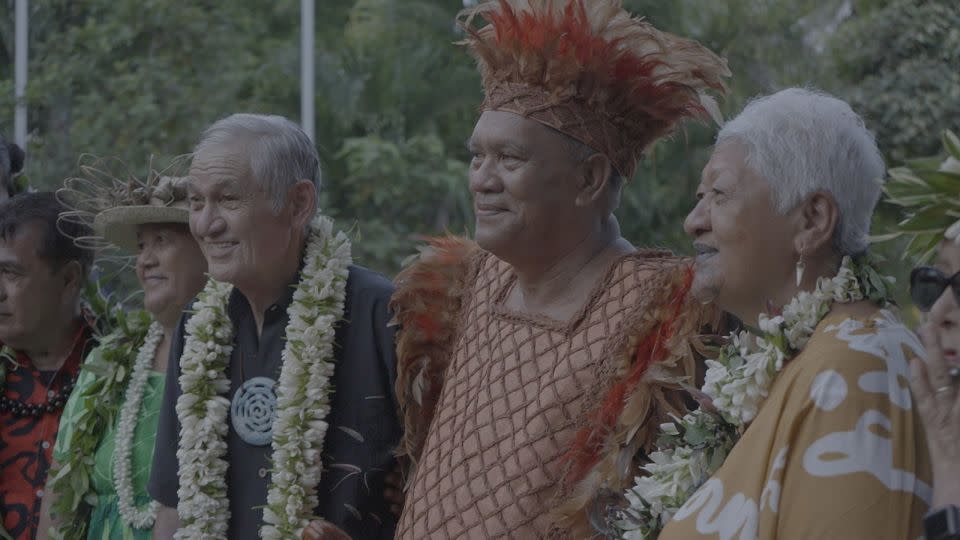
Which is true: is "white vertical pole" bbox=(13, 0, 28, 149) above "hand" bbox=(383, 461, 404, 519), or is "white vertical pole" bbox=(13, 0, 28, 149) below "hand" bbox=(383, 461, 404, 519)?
below

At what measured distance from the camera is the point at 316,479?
168 inches

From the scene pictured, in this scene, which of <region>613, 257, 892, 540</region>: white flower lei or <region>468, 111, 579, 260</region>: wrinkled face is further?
<region>468, 111, 579, 260</region>: wrinkled face

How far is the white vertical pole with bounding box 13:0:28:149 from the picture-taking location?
9.84 m

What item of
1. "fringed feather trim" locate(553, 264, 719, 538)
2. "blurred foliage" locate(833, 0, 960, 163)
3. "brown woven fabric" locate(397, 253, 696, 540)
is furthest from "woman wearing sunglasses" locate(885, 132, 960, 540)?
"blurred foliage" locate(833, 0, 960, 163)

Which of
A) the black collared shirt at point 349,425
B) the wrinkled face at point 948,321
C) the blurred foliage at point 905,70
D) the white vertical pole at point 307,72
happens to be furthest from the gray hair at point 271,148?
the blurred foliage at point 905,70

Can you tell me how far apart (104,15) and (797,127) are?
357 inches

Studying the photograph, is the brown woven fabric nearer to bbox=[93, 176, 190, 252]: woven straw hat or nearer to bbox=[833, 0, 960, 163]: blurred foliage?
bbox=[93, 176, 190, 252]: woven straw hat

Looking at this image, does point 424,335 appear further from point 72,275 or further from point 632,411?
point 72,275

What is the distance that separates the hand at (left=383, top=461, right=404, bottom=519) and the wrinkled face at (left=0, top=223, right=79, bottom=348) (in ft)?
5.74

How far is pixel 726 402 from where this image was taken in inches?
123

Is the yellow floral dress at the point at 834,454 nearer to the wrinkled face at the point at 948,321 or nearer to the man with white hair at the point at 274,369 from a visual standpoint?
the wrinkled face at the point at 948,321

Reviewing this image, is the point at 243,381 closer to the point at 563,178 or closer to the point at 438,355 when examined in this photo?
the point at 438,355

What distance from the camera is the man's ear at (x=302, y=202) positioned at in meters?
4.54

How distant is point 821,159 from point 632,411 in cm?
80
